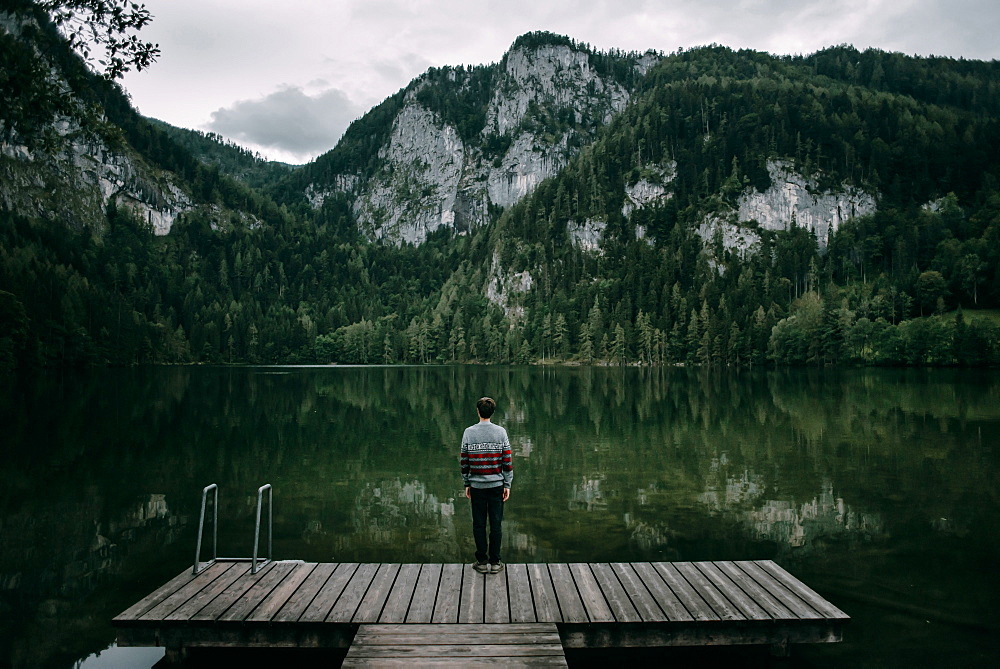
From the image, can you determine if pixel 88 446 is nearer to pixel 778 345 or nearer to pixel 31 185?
pixel 778 345

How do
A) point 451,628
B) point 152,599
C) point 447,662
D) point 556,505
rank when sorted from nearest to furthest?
point 447,662
point 451,628
point 152,599
point 556,505

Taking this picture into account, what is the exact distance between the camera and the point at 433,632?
284 inches

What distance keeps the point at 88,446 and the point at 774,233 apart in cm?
19177

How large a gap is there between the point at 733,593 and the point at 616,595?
65.5 inches

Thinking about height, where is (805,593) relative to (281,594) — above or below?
below

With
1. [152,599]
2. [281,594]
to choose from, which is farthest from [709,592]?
[152,599]

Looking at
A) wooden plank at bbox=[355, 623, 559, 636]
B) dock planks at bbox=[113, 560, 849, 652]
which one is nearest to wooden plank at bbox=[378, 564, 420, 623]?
dock planks at bbox=[113, 560, 849, 652]

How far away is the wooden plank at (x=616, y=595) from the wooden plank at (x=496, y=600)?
137 centimetres

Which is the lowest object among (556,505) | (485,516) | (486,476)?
(556,505)

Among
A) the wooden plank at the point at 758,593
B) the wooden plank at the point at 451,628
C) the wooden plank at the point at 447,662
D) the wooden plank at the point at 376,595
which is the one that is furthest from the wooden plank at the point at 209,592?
the wooden plank at the point at 758,593

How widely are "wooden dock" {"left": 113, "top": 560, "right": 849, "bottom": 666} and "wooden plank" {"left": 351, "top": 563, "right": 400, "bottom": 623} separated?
0.06 feet

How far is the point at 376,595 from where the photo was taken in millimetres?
8336

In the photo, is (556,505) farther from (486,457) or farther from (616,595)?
(616,595)

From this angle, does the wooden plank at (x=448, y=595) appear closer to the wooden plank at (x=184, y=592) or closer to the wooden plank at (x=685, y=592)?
the wooden plank at (x=685, y=592)
